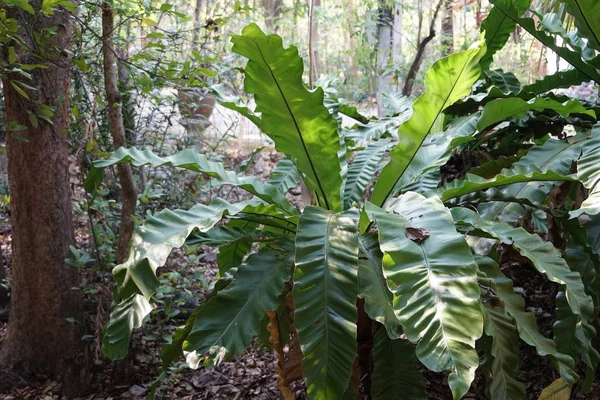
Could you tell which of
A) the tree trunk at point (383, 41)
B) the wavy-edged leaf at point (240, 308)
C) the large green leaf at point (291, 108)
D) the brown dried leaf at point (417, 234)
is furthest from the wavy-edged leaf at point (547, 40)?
the tree trunk at point (383, 41)

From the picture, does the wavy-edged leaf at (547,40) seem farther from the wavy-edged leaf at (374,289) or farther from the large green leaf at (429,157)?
the wavy-edged leaf at (374,289)

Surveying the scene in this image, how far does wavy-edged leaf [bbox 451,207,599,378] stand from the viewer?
1.64 m

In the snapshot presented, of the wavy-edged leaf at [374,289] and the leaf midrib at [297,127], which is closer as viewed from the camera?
the wavy-edged leaf at [374,289]

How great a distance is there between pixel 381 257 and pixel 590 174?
0.76 metres

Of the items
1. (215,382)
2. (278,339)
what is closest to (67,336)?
(215,382)

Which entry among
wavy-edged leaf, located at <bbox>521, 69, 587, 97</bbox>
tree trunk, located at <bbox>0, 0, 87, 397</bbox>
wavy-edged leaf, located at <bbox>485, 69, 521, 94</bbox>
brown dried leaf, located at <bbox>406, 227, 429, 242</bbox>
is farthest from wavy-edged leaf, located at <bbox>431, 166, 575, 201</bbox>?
tree trunk, located at <bbox>0, 0, 87, 397</bbox>

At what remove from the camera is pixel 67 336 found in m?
2.99

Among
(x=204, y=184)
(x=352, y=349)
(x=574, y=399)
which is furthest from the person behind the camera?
(x=204, y=184)

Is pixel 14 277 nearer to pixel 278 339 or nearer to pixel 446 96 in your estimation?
pixel 278 339

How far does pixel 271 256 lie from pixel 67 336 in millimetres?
1668

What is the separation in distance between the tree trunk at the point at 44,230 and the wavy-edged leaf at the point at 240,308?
4.77 ft

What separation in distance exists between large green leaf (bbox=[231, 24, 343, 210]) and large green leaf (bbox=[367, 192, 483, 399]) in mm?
458

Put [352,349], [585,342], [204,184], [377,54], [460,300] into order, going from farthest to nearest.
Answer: [377,54], [204,184], [585,342], [352,349], [460,300]

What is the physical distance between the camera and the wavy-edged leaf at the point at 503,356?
1.64 metres
